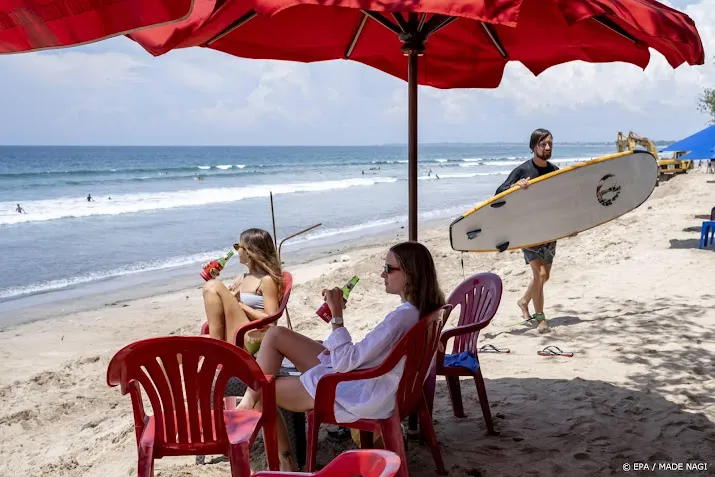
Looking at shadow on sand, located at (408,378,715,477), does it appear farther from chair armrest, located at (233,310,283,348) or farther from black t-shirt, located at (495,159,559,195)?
black t-shirt, located at (495,159,559,195)

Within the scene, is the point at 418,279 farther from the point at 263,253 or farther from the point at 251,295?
the point at 251,295

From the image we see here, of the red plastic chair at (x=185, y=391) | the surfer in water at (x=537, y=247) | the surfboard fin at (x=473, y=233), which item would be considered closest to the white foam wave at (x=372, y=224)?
the surfer in water at (x=537, y=247)

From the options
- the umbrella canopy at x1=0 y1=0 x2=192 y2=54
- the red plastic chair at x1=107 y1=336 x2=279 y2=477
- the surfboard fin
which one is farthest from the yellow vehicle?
the umbrella canopy at x1=0 y1=0 x2=192 y2=54

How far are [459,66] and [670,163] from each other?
83.2 feet

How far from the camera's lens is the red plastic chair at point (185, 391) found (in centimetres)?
272

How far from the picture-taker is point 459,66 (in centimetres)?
494

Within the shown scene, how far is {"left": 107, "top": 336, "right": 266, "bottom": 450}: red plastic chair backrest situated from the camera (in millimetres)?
2711

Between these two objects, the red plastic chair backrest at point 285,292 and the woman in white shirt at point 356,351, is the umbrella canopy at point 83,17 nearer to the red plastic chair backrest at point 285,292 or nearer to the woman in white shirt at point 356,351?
the woman in white shirt at point 356,351

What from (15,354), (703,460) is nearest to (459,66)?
(703,460)

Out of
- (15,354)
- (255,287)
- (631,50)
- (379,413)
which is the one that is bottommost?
(15,354)

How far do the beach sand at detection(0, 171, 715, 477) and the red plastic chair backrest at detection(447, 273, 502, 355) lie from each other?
1.63 ft

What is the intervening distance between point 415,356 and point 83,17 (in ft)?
6.20

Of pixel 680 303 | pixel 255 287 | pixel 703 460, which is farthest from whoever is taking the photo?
pixel 680 303

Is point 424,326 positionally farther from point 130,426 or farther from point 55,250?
point 55,250
